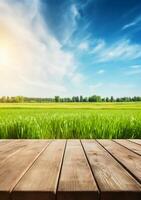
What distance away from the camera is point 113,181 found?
46.4 inches

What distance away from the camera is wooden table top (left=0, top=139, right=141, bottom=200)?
1036mm

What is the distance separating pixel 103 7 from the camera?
19.3 meters

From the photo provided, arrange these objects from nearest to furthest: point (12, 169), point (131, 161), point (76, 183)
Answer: point (76, 183), point (12, 169), point (131, 161)

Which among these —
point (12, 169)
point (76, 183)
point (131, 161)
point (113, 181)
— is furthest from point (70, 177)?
point (131, 161)

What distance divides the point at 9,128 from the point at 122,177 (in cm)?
354

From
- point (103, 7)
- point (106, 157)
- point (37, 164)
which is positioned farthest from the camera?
point (103, 7)

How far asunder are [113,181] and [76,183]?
0.18 metres

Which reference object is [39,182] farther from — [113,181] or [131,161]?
[131,161]

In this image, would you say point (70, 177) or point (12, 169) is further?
point (12, 169)

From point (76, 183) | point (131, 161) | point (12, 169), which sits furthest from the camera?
point (131, 161)

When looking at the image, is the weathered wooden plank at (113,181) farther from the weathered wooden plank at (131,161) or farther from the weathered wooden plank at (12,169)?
the weathered wooden plank at (12,169)
